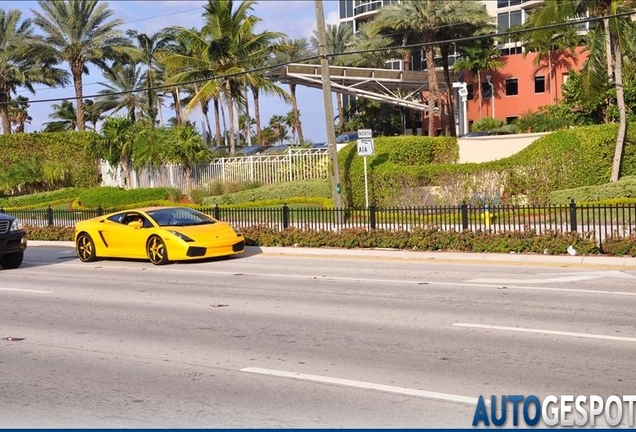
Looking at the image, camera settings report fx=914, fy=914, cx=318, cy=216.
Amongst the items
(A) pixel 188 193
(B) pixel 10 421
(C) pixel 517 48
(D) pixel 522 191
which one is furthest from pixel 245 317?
(C) pixel 517 48

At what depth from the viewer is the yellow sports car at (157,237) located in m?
19.8

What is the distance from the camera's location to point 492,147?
34.6 meters

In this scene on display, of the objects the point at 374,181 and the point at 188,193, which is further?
the point at 188,193

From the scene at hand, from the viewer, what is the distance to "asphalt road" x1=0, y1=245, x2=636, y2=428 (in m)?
7.47

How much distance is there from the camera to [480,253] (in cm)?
1989

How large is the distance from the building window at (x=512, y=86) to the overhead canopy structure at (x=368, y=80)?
4.47 metres

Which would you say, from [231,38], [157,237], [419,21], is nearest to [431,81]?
[419,21]

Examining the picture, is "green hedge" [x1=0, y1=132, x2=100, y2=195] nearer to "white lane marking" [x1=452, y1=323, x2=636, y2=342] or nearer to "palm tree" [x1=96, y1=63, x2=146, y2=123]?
"palm tree" [x1=96, y1=63, x2=146, y2=123]

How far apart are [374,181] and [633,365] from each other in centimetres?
2423

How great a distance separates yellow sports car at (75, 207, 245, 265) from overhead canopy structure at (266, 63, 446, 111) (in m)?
29.7

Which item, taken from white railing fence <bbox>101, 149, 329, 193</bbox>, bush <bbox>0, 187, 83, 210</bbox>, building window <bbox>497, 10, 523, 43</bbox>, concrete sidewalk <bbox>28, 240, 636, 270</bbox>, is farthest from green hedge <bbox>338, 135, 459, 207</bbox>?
building window <bbox>497, 10, 523, 43</bbox>

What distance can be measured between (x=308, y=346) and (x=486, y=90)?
55.8m

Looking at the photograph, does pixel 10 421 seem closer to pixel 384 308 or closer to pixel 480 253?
pixel 384 308

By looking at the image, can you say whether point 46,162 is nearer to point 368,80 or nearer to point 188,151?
point 188,151
